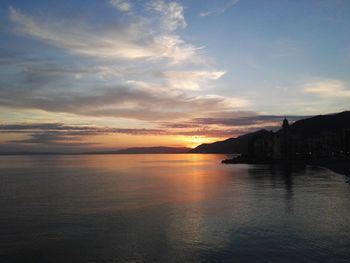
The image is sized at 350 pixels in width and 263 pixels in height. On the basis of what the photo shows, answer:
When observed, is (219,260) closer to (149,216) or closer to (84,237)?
(84,237)

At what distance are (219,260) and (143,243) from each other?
253 inches

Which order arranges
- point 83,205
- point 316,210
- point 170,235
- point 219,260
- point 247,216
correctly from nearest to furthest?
1. point 219,260
2. point 170,235
3. point 247,216
4. point 316,210
5. point 83,205

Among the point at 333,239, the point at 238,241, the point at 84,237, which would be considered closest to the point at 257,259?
the point at 238,241

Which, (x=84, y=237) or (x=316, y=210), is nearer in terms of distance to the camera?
(x=84, y=237)

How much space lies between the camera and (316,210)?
131 ft

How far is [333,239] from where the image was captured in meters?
26.7

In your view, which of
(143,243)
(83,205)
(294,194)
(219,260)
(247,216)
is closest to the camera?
(219,260)

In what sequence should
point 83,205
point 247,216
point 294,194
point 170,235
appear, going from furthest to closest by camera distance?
point 294,194, point 83,205, point 247,216, point 170,235

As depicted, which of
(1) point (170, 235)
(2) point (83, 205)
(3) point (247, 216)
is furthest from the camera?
(2) point (83, 205)

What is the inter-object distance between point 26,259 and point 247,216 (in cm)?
2165

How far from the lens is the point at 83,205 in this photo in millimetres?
46125

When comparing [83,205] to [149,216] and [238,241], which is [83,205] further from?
[238,241]

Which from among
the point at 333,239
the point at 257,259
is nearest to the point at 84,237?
the point at 257,259

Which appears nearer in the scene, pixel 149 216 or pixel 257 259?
pixel 257 259
